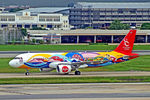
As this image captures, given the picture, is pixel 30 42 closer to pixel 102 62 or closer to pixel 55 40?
pixel 55 40

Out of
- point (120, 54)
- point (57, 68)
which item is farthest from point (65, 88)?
point (120, 54)

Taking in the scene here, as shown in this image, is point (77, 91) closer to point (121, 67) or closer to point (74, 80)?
point (74, 80)

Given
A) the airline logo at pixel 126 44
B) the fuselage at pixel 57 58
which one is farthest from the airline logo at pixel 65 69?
the airline logo at pixel 126 44

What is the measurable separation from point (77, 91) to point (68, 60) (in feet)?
65.9

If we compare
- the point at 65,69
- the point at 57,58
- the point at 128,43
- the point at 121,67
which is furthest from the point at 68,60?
the point at 121,67

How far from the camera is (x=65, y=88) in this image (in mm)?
62312

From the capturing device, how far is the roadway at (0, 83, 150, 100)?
2178 inches

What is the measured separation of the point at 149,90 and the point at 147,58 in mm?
48482

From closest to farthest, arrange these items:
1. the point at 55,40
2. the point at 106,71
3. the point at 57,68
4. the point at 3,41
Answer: the point at 57,68, the point at 106,71, the point at 3,41, the point at 55,40

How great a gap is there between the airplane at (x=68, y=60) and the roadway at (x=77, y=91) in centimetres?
1260

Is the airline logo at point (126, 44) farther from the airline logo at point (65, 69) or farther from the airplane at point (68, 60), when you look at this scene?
the airline logo at point (65, 69)

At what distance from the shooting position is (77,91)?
59.7 m

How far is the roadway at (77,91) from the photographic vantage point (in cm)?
5531

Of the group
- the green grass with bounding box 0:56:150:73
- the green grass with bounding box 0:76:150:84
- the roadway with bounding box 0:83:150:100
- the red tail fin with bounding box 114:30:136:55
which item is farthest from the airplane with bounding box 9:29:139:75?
the roadway with bounding box 0:83:150:100
